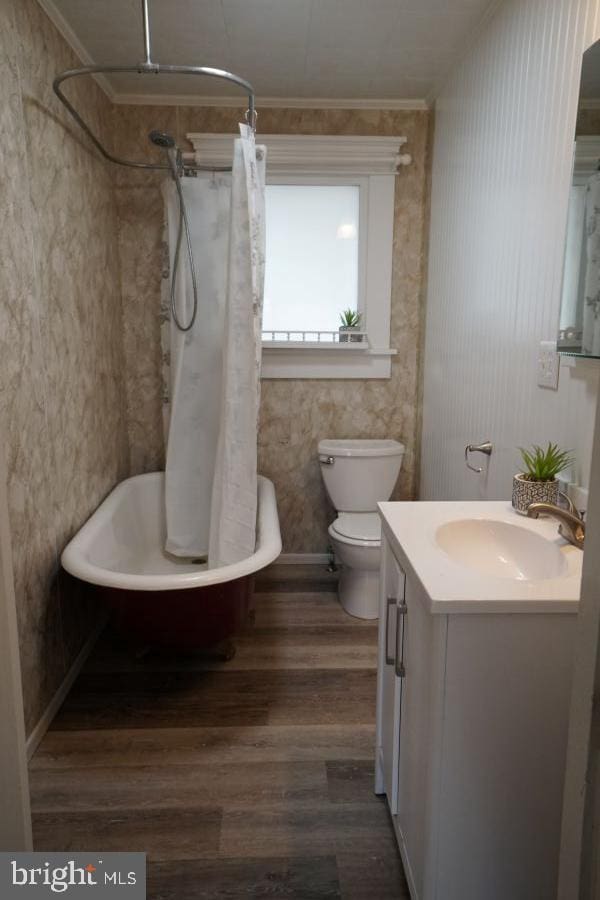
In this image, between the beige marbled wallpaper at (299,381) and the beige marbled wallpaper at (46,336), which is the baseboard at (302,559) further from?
the beige marbled wallpaper at (46,336)

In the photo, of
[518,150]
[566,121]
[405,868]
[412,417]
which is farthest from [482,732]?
[412,417]

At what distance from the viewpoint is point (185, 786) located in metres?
1.77

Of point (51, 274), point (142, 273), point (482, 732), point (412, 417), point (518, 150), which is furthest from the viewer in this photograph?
point (412, 417)

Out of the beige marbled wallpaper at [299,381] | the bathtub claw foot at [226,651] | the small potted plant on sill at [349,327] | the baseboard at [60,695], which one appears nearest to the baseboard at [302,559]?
the beige marbled wallpaper at [299,381]

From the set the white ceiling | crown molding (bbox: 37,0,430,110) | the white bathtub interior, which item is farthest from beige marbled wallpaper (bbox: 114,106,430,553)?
the white bathtub interior

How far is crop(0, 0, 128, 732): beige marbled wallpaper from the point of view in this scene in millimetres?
1812

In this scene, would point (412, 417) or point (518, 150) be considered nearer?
point (518, 150)

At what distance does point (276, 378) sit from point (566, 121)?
1.90 m

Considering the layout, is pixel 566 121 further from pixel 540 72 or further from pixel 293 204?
pixel 293 204

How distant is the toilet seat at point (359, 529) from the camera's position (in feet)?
8.62

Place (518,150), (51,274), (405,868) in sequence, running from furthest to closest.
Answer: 1. (51,274)
2. (518,150)
3. (405,868)

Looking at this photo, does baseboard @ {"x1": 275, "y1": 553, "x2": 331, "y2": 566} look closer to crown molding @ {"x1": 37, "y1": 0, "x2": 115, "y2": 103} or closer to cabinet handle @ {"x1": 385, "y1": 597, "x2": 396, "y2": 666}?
cabinet handle @ {"x1": 385, "y1": 597, "x2": 396, "y2": 666}

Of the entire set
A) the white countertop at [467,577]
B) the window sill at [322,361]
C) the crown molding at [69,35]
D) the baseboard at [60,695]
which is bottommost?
the baseboard at [60,695]

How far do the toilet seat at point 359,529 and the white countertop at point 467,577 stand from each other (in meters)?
Answer: 1.08
